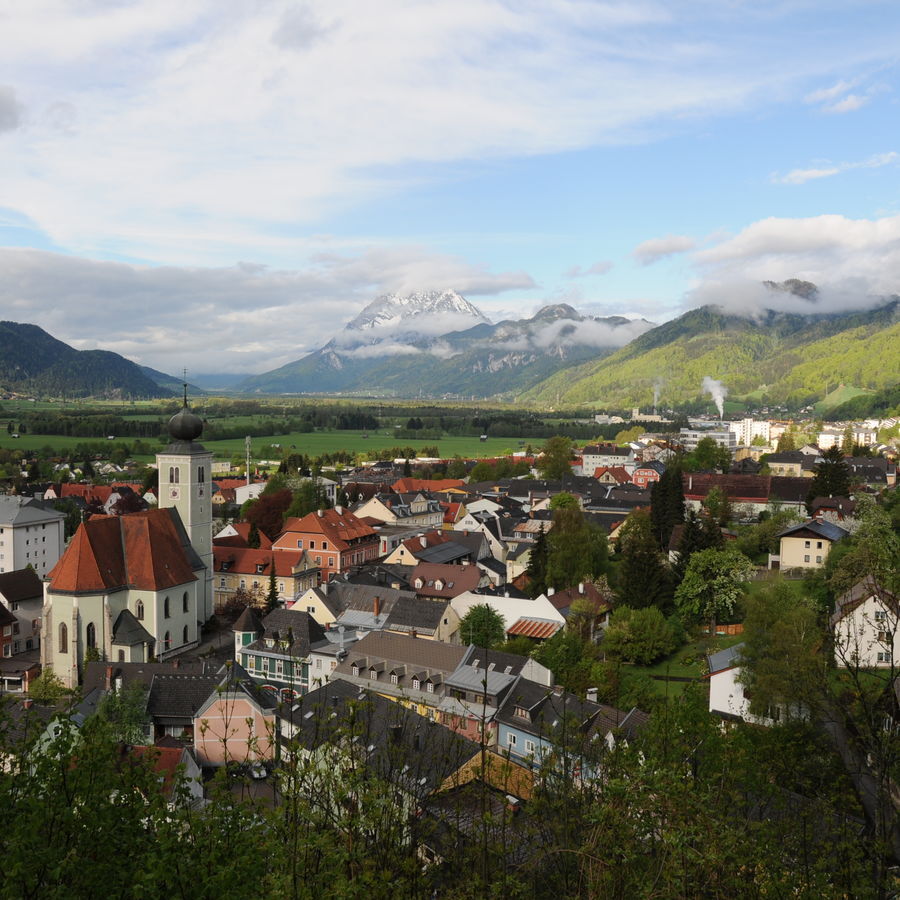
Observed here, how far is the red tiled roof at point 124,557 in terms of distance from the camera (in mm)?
40188

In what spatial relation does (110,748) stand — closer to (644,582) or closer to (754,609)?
(754,609)

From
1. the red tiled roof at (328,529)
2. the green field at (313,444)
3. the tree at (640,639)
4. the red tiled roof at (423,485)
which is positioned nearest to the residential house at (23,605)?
the red tiled roof at (328,529)

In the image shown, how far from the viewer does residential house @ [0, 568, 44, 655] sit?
1801 inches

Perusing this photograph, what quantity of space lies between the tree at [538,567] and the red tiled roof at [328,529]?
13.9 meters

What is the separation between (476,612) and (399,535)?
25.2m

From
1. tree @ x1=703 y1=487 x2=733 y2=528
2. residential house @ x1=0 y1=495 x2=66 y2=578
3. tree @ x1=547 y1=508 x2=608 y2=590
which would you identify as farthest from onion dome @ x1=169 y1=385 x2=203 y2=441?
tree @ x1=703 y1=487 x2=733 y2=528

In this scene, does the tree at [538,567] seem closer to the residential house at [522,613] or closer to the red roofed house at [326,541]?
the residential house at [522,613]

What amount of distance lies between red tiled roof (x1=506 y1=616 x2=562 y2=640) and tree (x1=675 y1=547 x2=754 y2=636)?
21.0 feet

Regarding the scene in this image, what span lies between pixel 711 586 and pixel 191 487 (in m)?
27.3

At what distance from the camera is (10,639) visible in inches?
1747

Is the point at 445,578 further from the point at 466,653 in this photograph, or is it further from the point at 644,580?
the point at 466,653

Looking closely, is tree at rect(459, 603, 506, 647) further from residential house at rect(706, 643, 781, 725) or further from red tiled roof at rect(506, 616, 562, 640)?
residential house at rect(706, 643, 781, 725)

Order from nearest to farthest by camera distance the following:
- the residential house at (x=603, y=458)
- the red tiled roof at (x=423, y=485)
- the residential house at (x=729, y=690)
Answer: the residential house at (x=729, y=690), the red tiled roof at (x=423, y=485), the residential house at (x=603, y=458)

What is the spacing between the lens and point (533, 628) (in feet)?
130
